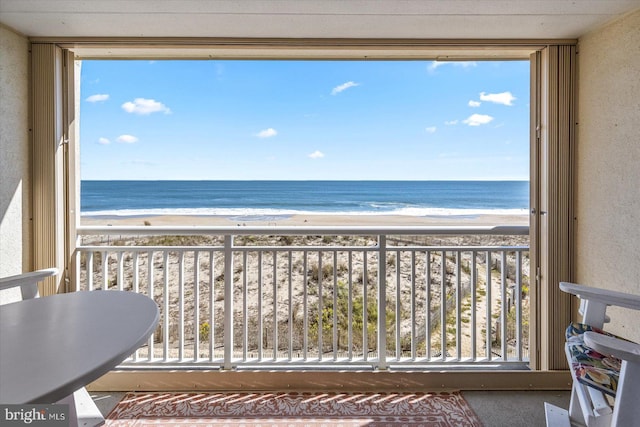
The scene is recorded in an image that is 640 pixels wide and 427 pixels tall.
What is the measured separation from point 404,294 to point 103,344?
5138mm

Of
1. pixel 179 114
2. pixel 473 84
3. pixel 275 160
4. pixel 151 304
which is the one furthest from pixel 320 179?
pixel 151 304

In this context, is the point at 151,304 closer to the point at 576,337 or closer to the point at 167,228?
the point at 167,228

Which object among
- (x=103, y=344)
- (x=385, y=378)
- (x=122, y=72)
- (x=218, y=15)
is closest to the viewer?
(x=103, y=344)

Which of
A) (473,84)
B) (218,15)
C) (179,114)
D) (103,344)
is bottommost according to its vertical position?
(103,344)

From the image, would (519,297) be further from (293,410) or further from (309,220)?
(309,220)

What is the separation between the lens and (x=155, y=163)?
52.1 ft

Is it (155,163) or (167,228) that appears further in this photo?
(155,163)

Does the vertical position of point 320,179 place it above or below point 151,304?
above

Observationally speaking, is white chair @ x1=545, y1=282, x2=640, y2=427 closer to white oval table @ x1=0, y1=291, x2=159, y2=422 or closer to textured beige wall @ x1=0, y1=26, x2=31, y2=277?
white oval table @ x1=0, y1=291, x2=159, y2=422

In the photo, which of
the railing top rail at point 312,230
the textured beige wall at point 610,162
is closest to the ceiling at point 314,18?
the textured beige wall at point 610,162

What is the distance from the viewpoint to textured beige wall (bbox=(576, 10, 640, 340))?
1.80m

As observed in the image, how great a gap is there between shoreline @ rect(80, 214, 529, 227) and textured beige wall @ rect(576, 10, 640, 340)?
32.0 ft

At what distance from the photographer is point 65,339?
89 cm

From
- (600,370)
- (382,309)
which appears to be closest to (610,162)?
(600,370)
